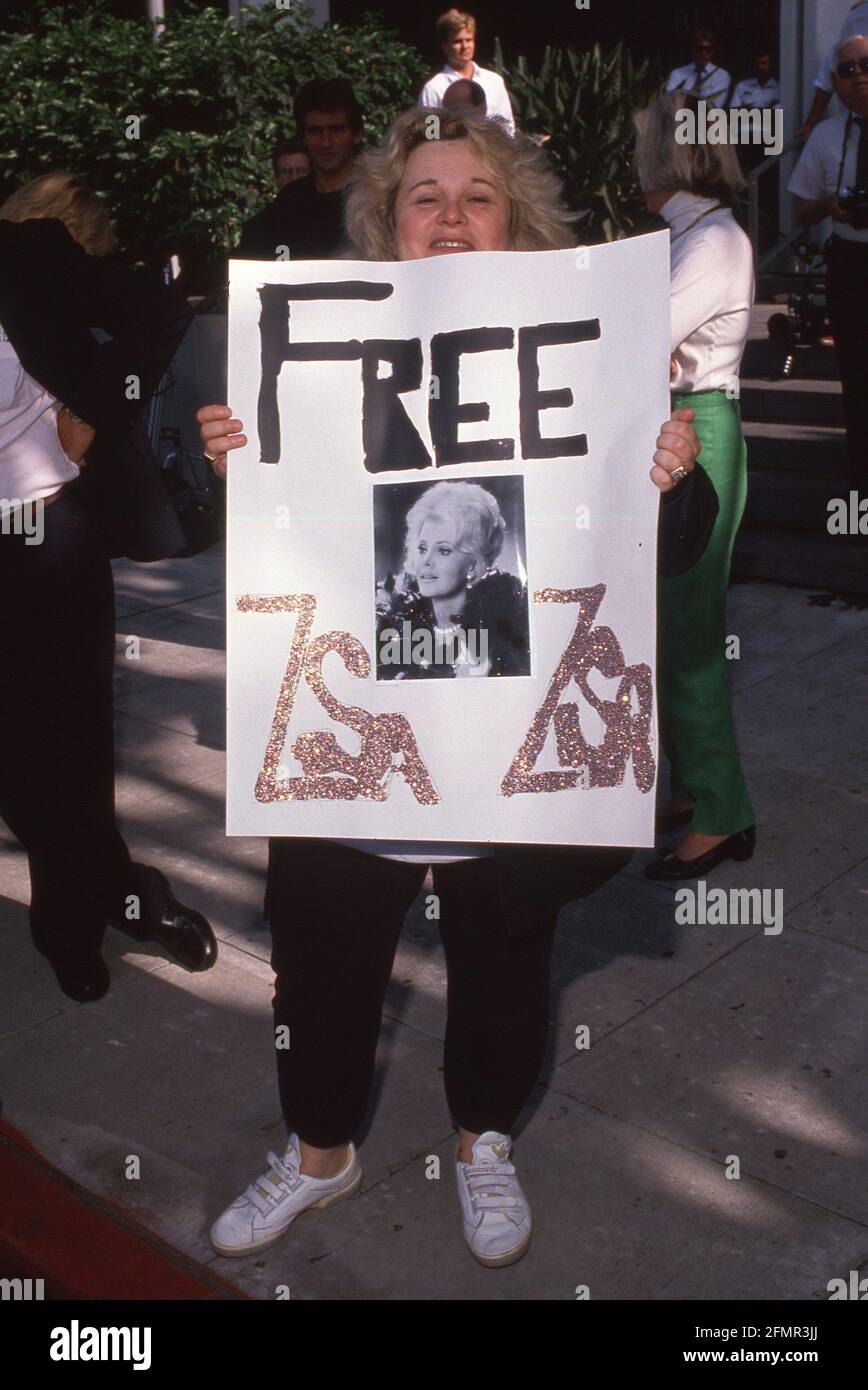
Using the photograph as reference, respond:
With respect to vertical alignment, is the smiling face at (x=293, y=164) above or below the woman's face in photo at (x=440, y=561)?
above

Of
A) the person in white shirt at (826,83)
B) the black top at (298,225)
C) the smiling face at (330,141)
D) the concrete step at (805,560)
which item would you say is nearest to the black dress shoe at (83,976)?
the black top at (298,225)

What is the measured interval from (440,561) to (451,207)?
61cm

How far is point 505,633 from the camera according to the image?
7.83ft

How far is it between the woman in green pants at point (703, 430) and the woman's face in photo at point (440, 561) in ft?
5.72

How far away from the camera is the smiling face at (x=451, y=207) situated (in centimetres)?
254

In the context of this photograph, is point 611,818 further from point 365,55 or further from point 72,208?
point 365,55

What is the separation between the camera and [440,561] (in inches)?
93.6

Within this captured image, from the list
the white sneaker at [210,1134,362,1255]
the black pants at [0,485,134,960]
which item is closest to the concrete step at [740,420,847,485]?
the black pants at [0,485,134,960]

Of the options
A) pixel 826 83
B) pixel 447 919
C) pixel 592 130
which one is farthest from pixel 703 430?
pixel 592 130

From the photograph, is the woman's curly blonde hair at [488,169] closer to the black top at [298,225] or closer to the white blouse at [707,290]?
the white blouse at [707,290]

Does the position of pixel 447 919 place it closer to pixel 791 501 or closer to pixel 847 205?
pixel 847 205

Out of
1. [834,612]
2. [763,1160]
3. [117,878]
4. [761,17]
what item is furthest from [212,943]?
[761,17]

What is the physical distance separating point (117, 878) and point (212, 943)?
0.29m

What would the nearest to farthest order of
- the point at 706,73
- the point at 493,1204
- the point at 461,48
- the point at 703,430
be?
the point at 493,1204, the point at 703,430, the point at 461,48, the point at 706,73
